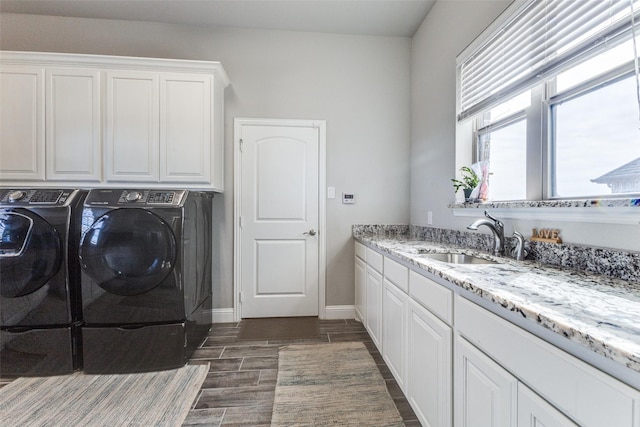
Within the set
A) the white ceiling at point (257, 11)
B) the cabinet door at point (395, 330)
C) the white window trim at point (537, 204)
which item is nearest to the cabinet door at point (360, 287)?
the cabinet door at point (395, 330)

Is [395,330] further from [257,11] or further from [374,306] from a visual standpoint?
[257,11]

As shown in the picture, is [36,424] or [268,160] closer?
[36,424]

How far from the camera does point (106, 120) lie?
7.45 ft

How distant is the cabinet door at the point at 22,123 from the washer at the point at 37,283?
14.9 inches

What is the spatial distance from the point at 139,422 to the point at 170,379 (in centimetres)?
38

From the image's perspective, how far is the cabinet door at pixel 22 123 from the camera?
219cm

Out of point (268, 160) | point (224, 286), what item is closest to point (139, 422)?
point (224, 286)

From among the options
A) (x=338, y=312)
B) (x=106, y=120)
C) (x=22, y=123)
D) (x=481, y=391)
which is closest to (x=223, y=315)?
(x=338, y=312)

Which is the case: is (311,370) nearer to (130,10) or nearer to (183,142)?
(183,142)

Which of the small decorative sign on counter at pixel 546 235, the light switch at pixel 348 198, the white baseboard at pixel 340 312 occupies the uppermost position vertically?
the light switch at pixel 348 198

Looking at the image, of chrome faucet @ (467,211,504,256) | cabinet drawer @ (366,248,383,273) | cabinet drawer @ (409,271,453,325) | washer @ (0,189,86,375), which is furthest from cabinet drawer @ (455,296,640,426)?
washer @ (0,189,86,375)

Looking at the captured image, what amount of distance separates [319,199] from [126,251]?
5.65ft

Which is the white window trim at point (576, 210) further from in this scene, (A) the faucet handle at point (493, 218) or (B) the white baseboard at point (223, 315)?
(B) the white baseboard at point (223, 315)

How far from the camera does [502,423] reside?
845 millimetres
